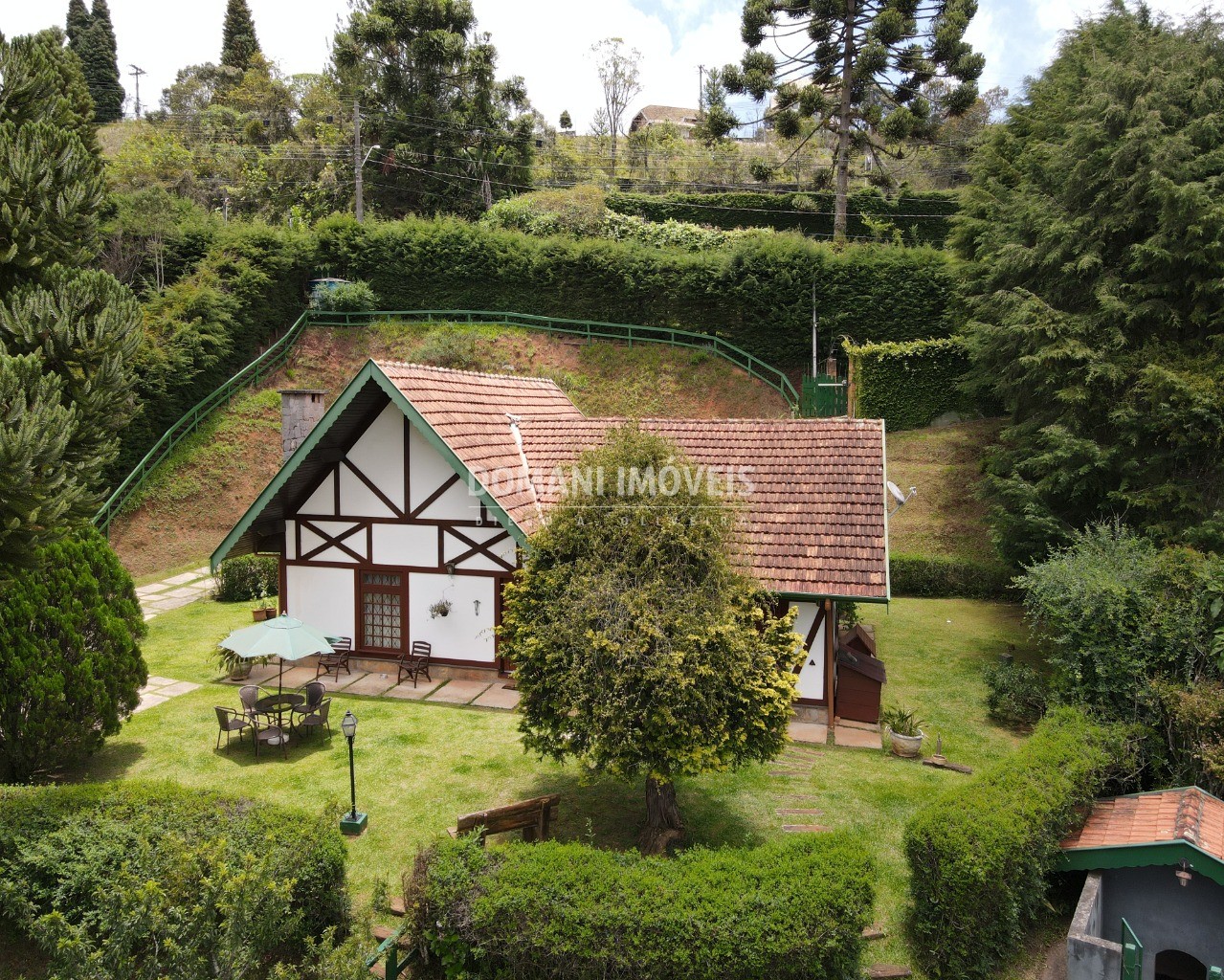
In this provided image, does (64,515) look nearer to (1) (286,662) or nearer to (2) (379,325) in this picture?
(1) (286,662)

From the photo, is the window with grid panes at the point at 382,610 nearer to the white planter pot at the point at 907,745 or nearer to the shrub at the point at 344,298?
the white planter pot at the point at 907,745

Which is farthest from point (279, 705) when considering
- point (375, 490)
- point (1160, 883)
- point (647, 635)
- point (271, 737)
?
point (1160, 883)

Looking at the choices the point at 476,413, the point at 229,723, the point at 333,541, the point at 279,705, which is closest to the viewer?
the point at 279,705

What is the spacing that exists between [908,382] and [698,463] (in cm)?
1755

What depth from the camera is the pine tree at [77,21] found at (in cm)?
5956

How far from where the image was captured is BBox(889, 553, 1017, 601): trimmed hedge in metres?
21.0

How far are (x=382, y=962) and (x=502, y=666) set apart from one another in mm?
7007

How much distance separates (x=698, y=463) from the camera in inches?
529

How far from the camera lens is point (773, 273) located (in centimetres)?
3042

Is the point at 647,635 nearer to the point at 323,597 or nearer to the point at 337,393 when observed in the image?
the point at 323,597

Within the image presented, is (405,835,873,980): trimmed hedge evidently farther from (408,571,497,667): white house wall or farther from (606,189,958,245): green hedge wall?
(606,189,958,245): green hedge wall

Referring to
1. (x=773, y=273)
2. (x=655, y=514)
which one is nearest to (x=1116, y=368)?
(x=655, y=514)

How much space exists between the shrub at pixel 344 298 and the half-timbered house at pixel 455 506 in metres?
18.4

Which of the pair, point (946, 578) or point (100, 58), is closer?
point (946, 578)
